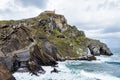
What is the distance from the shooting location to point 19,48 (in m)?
78.1

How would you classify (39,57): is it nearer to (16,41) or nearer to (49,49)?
(16,41)

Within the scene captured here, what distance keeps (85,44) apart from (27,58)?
Answer: 252 ft

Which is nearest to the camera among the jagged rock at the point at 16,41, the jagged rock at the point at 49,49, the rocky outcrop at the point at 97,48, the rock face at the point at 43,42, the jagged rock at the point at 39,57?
the rock face at the point at 43,42

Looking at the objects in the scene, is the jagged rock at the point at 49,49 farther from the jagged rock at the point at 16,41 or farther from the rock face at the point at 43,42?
the jagged rock at the point at 16,41

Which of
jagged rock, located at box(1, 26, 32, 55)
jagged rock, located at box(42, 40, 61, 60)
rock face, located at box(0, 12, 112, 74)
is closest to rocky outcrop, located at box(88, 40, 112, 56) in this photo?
rock face, located at box(0, 12, 112, 74)

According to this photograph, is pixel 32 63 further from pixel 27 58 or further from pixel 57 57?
pixel 57 57

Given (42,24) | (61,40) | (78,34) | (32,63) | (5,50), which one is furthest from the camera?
(78,34)

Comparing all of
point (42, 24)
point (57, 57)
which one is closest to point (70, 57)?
point (57, 57)

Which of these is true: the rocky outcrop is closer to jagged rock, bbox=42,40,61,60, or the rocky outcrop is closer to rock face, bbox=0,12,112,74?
rock face, bbox=0,12,112,74

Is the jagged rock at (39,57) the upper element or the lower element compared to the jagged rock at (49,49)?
lower

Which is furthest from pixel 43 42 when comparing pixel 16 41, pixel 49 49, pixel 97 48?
pixel 97 48

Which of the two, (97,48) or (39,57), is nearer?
(39,57)

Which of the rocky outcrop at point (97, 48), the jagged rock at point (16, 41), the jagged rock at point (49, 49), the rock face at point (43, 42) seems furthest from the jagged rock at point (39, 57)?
the rocky outcrop at point (97, 48)

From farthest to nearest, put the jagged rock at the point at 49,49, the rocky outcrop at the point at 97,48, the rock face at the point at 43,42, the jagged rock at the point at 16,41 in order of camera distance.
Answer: the rocky outcrop at the point at 97,48
the jagged rock at the point at 49,49
the jagged rock at the point at 16,41
the rock face at the point at 43,42
